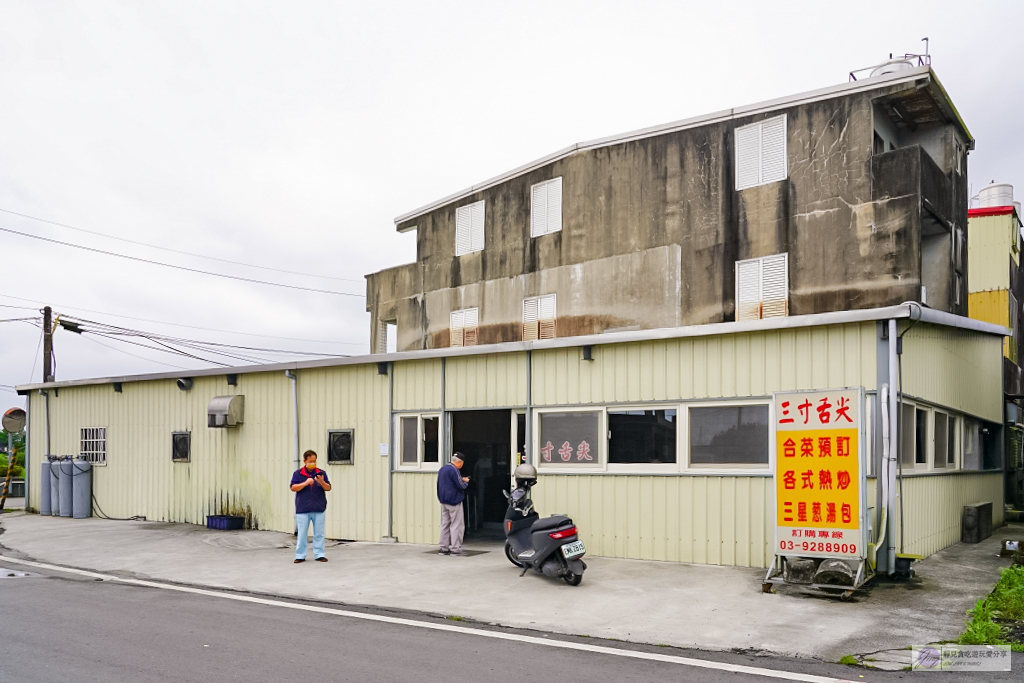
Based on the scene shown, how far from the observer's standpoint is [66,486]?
67.2ft

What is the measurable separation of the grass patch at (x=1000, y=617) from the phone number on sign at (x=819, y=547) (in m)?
1.32

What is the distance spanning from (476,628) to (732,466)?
4613 millimetres

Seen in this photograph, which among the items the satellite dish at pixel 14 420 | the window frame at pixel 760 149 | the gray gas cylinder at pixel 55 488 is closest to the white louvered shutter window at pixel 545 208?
the window frame at pixel 760 149

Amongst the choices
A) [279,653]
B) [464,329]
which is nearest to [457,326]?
[464,329]

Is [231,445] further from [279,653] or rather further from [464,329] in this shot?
[279,653]

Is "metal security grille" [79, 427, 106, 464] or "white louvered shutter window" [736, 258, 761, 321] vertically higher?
"white louvered shutter window" [736, 258, 761, 321]

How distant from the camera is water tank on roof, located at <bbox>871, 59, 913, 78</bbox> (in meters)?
19.9

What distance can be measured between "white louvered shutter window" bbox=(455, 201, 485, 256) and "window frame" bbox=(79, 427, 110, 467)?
1133cm

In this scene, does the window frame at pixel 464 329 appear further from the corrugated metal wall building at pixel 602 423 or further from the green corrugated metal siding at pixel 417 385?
the green corrugated metal siding at pixel 417 385

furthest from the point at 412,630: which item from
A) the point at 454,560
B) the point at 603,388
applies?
the point at 603,388

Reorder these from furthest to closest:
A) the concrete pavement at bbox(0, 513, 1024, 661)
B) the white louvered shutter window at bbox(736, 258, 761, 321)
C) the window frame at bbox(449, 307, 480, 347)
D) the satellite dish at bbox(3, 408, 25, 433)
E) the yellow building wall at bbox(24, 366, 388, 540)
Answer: the window frame at bbox(449, 307, 480, 347) → the satellite dish at bbox(3, 408, 25, 433) → the white louvered shutter window at bbox(736, 258, 761, 321) → the yellow building wall at bbox(24, 366, 388, 540) → the concrete pavement at bbox(0, 513, 1024, 661)

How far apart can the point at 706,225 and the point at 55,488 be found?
55.8ft

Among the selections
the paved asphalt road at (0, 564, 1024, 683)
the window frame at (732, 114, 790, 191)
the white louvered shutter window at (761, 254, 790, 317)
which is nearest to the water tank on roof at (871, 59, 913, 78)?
the window frame at (732, 114, 790, 191)

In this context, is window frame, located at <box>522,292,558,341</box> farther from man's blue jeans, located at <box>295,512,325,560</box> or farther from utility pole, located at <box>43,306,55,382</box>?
utility pole, located at <box>43,306,55,382</box>
